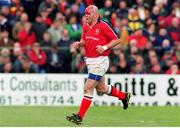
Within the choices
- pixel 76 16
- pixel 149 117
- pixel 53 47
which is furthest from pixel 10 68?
pixel 149 117

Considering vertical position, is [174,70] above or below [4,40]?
below

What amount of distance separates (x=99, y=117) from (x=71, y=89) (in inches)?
213

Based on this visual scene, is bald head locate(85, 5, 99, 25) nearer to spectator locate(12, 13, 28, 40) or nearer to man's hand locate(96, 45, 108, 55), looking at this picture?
man's hand locate(96, 45, 108, 55)

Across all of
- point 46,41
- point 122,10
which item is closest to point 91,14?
point 46,41

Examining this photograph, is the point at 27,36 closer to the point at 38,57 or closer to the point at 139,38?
the point at 38,57

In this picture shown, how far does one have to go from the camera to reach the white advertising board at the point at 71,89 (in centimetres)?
2142

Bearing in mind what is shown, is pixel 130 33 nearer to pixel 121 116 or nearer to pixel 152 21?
pixel 152 21

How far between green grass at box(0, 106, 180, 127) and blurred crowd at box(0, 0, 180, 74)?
390 centimetres

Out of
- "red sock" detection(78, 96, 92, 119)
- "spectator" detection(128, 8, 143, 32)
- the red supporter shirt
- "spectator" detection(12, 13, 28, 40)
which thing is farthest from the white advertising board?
"red sock" detection(78, 96, 92, 119)

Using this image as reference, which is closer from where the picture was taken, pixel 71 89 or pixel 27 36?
pixel 71 89

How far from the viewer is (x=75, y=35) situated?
923 inches

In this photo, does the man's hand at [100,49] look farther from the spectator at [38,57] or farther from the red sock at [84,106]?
the spectator at [38,57]

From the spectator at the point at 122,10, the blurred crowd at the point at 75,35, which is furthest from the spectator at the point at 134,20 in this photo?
the spectator at the point at 122,10

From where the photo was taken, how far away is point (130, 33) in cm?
2394
